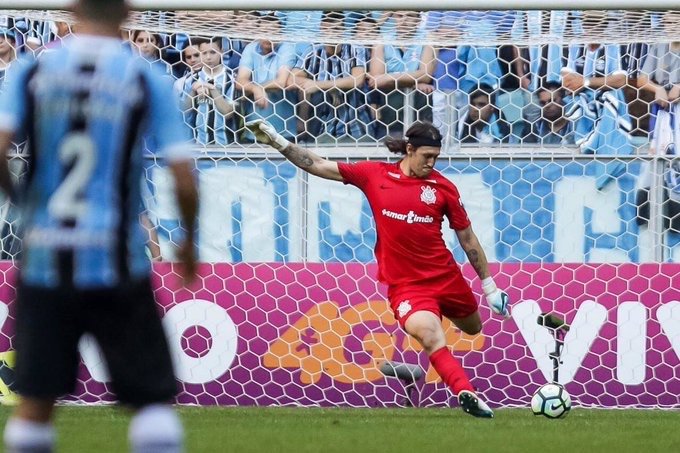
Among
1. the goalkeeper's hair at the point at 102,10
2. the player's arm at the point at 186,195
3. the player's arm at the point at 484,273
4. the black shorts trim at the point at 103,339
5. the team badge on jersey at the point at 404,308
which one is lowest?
the team badge on jersey at the point at 404,308

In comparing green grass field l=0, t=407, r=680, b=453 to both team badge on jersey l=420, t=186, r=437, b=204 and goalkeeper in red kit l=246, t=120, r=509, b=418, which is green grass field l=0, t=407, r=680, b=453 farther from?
team badge on jersey l=420, t=186, r=437, b=204

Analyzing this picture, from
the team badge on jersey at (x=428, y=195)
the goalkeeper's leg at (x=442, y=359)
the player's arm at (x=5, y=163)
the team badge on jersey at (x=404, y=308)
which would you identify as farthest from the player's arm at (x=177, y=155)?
the team badge on jersey at (x=428, y=195)

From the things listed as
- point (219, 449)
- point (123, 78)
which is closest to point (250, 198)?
point (219, 449)

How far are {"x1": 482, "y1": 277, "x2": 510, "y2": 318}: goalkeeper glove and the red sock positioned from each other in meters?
0.48

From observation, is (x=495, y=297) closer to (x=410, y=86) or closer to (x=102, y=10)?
(x=410, y=86)

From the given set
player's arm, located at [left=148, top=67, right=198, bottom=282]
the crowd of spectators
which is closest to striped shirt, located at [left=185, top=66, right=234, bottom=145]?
the crowd of spectators

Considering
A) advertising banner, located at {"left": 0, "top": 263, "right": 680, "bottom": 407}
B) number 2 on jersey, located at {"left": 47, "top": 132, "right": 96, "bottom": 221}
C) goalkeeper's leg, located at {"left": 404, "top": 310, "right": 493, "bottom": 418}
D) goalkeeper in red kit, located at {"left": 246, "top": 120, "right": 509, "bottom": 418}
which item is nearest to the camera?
number 2 on jersey, located at {"left": 47, "top": 132, "right": 96, "bottom": 221}

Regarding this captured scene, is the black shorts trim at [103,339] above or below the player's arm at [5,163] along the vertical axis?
below

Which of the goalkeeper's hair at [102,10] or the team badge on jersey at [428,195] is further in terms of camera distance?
the team badge on jersey at [428,195]

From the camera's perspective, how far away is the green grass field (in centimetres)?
661

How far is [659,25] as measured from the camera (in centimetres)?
970

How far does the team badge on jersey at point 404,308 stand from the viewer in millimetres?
8352

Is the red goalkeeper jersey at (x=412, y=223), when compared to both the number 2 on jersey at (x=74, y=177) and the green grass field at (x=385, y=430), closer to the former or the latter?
the green grass field at (x=385, y=430)

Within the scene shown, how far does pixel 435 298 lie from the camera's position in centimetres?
845
